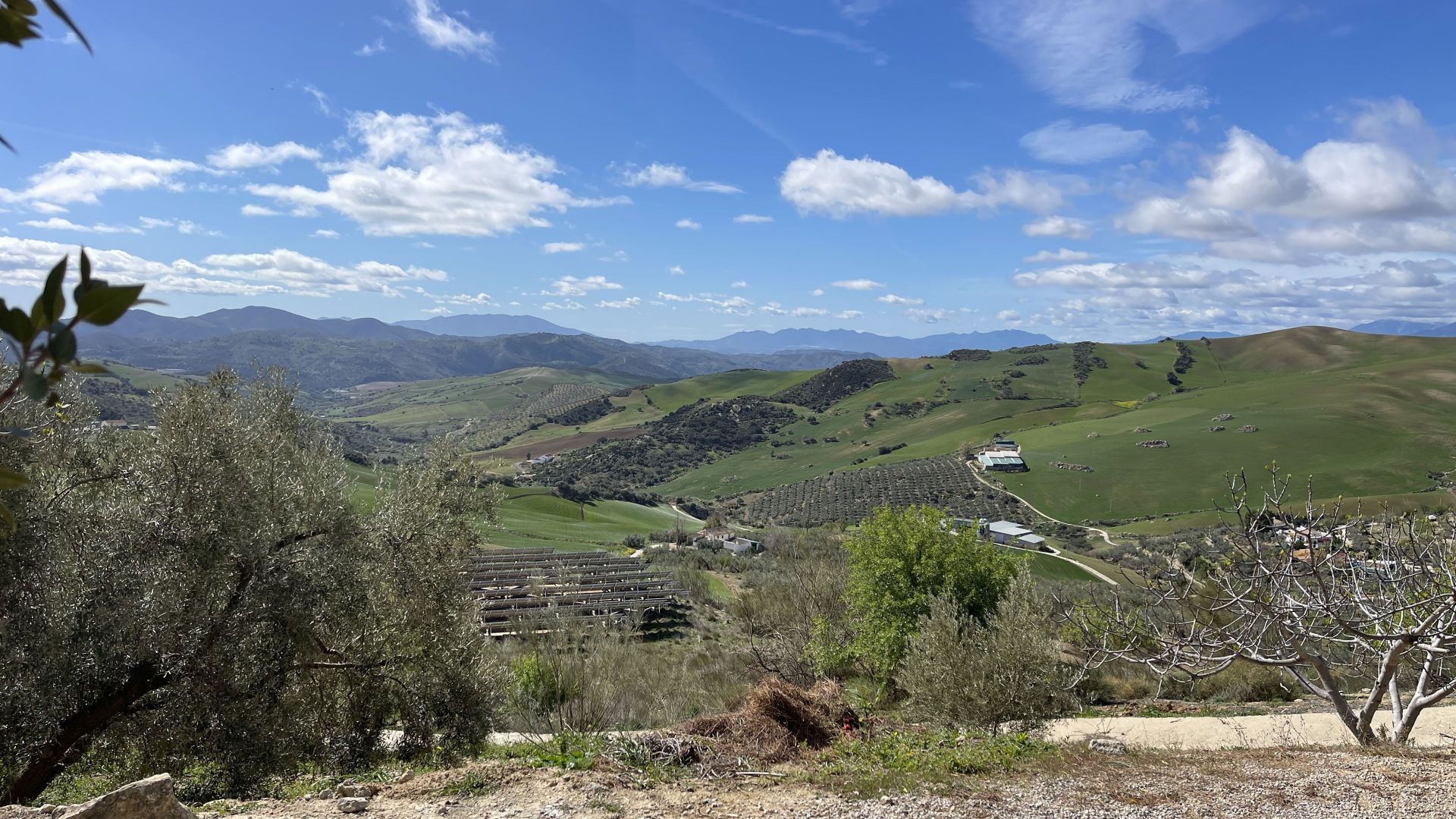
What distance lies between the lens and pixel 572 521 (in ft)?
274

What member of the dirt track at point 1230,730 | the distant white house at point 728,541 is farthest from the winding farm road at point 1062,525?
the distant white house at point 728,541

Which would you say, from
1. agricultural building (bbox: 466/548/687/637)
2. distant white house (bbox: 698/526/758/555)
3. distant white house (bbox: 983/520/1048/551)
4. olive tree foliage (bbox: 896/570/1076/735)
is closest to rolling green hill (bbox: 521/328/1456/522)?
distant white house (bbox: 983/520/1048/551)

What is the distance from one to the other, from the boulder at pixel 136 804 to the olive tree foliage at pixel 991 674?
15162 millimetres

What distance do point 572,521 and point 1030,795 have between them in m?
77.4

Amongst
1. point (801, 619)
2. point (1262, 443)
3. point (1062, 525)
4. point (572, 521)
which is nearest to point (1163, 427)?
point (1262, 443)

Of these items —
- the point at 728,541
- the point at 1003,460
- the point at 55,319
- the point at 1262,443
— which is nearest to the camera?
the point at 55,319

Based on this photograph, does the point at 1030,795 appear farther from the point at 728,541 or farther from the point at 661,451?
the point at 661,451

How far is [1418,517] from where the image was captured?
40.1 feet

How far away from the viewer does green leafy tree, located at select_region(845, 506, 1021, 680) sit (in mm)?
26859

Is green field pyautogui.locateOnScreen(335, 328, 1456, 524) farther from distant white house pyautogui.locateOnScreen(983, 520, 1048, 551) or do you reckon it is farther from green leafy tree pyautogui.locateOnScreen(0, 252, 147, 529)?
green leafy tree pyautogui.locateOnScreen(0, 252, 147, 529)

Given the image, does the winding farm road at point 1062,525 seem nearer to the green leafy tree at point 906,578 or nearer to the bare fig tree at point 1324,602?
the green leafy tree at point 906,578

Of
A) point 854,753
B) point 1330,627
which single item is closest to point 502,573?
point 854,753

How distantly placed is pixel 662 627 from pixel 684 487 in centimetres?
10143

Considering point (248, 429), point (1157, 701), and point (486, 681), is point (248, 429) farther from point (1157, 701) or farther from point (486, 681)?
point (1157, 701)
